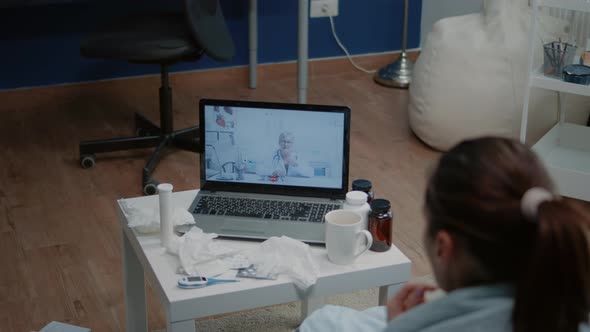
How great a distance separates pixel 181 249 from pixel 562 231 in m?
0.85

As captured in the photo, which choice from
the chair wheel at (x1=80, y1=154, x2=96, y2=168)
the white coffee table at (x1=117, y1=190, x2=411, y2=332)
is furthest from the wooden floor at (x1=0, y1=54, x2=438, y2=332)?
the white coffee table at (x1=117, y1=190, x2=411, y2=332)

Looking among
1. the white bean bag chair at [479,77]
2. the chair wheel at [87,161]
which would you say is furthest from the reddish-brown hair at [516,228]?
the chair wheel at [87,161]

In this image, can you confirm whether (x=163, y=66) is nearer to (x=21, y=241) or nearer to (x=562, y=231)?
(x=21, y=241)

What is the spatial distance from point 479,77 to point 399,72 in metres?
0.91

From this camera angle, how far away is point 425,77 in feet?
11.0

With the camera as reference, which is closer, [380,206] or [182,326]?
[182,326]

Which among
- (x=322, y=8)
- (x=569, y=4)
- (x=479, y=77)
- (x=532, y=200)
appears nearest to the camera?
(x=532, y=200)

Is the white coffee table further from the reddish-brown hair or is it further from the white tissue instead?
the reddish-brown hair

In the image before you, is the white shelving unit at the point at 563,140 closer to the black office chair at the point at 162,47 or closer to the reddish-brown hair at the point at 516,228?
the black office chair at the point at 162,47

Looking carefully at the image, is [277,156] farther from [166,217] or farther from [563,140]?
[563,140]

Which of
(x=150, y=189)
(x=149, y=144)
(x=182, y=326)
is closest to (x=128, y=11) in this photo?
(x=149, y=144)

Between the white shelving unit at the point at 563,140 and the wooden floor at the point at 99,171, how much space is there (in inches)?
17.5

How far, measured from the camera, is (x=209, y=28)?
3.00 m

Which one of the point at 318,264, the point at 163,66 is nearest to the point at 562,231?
the point at 318,264
